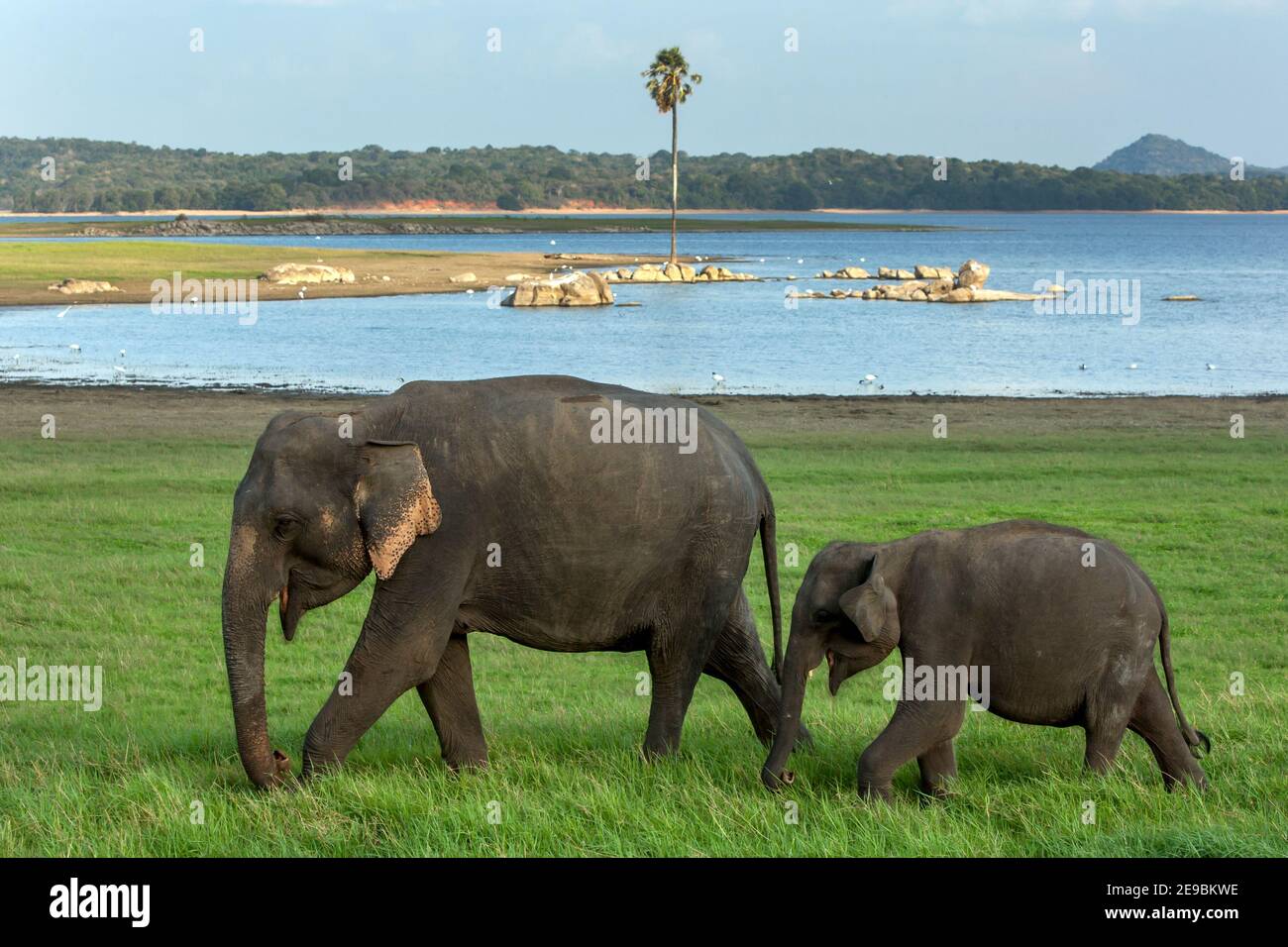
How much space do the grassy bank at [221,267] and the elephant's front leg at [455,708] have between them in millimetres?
76255

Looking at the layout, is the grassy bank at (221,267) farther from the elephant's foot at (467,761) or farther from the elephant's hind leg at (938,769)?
the elephant's hind leg at (938,769)

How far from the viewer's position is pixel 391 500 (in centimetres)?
778

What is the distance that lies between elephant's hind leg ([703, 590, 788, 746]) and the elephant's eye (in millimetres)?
2590

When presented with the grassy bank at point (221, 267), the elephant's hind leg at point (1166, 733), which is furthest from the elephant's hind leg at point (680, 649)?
the grassy bank at point (221, 267)

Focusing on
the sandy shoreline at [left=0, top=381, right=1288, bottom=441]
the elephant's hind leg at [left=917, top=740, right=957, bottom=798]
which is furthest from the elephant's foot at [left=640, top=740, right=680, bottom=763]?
the sandy shoreline at [left=0, top=381, right=1288, bottom=441]

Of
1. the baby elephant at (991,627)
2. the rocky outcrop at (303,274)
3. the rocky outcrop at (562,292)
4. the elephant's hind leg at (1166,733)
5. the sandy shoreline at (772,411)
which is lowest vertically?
the sandy shoreline at (772,411)

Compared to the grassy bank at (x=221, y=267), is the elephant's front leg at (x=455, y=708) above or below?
below

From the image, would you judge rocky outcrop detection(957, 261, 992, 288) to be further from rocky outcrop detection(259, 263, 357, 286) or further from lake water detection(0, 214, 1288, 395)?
rocky outcrop detection(259, 263, 357, 286)

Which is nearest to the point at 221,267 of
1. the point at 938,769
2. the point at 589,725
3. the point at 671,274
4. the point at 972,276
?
the point at 671,274

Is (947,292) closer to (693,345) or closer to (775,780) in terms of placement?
(693,345)

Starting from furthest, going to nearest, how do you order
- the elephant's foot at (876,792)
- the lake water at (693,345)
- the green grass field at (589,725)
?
the lake water at (693,345) → the elephant's foot at (876,792) → the green grass field at (589,725)

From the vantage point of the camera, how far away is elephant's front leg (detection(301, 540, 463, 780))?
795 cm

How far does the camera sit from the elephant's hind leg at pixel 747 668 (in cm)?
909

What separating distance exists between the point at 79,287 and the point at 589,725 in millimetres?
81934
